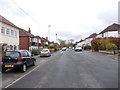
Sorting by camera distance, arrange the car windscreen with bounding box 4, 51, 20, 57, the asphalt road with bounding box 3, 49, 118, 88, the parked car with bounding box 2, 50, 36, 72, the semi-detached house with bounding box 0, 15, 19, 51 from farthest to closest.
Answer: the semi-detached house with bounding box 0, 15, 19, 51, the car windscreen with bounding box 4, 51, 20, 57, the parked car with bounding box 2, 50, 36, 72, the asphalt road with bounding box 3, 49, 118, 88

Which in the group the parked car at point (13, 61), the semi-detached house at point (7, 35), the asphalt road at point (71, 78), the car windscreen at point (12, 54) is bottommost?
the asphalt road at point (71, 78)

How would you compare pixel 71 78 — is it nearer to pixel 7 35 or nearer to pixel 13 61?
pixel 13 61

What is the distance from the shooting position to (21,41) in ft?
139

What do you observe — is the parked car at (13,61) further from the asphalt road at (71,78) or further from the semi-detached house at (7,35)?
the semi-detached house at (7,35)

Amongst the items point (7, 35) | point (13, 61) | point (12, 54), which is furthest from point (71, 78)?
point (7, 35)

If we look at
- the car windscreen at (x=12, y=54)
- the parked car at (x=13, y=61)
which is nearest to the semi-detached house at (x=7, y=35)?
the car windscreen at (x=12, y=54)

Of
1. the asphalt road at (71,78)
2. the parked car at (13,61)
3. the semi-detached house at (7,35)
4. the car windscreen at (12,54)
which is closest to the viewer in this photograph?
the asphalt road at (71,78)

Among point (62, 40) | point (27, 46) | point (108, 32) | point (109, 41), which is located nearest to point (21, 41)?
point (27, 46)

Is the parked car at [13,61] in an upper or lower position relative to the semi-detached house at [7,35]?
lower

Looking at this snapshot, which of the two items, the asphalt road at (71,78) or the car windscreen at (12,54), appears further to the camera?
the car windscreen at (12,54)

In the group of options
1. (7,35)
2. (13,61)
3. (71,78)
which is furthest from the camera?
(7,35)

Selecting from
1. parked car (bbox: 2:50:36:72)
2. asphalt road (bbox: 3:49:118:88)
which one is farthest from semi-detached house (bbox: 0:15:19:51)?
asphalt road (bbox: 3:49:118:88)

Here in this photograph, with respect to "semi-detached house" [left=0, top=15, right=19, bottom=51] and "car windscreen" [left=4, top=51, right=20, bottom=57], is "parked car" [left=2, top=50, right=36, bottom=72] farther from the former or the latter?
"semi-detached house" [left=0, top=15, right=19, bottom=51]

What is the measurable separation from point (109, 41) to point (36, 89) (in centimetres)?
3050
